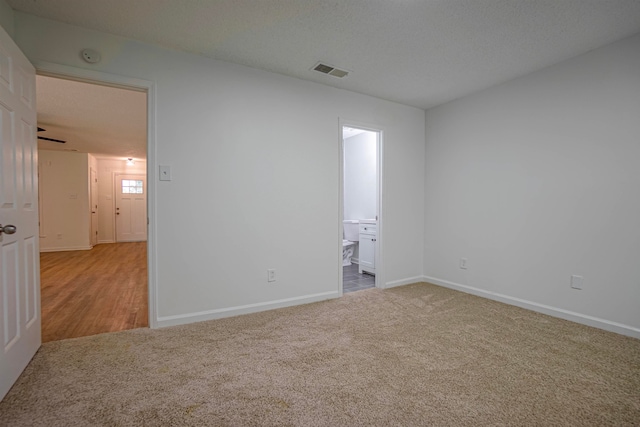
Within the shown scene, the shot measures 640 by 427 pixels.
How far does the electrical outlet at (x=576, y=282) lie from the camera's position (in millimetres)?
2675

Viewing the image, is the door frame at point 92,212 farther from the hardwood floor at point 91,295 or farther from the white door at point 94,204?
the hardwood floor at point 91,295

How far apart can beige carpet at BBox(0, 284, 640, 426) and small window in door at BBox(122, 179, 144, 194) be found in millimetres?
7852

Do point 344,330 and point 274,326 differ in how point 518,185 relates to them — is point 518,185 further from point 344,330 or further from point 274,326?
point 274,326

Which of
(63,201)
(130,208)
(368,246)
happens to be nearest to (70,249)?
(63,201)

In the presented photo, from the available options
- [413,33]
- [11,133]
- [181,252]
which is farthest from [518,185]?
[11,133]

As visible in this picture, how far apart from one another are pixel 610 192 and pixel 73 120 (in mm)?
6766

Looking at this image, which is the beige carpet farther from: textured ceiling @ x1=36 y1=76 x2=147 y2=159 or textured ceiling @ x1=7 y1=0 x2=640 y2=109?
textured ceiling @ x1=36 y1=76 x2=147 y2=159

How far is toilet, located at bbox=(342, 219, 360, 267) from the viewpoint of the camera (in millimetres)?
5270

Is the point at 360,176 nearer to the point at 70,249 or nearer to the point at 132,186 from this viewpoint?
the point at 70,249

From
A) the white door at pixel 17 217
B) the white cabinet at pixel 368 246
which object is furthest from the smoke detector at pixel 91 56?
the white cabinet at pixel 368 246

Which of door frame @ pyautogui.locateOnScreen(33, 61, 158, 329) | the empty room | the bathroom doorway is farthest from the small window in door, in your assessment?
door frame @ pyautogui.locateOnScreen(33, 61, 158, 329)

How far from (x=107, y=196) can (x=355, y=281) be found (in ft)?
26.5

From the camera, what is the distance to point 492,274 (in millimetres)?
3369

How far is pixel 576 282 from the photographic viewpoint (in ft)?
8.86
